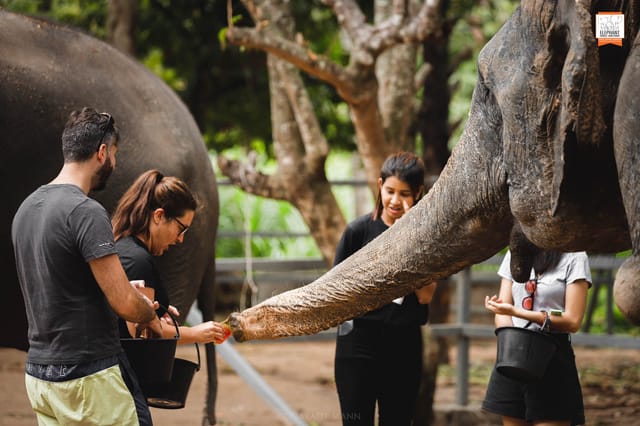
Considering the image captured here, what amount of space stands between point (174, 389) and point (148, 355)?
1.03 ft

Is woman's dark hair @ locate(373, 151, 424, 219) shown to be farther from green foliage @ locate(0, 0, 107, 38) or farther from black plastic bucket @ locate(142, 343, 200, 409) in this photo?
green foliage @ locate(0, 0, 107, 38)

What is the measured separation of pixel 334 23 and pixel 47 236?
802 centimetres

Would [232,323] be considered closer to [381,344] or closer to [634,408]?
[381,344]

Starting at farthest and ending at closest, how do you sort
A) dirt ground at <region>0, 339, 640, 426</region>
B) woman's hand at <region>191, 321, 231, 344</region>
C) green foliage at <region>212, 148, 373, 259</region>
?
green foliage at <region>212, 148, 373, 259</region> < dirt ground at <region>0, 339, 640, 426</region> < woman's hand at <region>191, 321, 231, 344</region>

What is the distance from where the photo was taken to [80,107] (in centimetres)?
482

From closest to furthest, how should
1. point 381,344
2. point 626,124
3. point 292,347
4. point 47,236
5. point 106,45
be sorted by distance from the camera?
point 626,124, point 47,236, point 381,344, point 106,45, point 292,347

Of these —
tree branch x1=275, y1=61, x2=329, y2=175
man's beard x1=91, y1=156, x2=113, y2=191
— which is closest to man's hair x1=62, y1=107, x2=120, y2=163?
man's beard x1=91, y1=156, x2=113, y2=191

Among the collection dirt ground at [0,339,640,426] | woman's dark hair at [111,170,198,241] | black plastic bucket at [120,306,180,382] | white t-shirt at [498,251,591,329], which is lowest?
dirt ground at [0,339,640,426]

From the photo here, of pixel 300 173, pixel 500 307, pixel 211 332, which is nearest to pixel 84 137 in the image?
pixel 211 332

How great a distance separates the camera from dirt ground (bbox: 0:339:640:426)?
7414 millimetres

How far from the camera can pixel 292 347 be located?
1162 cm

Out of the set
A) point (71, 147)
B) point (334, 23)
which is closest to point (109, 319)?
point (71, 147)

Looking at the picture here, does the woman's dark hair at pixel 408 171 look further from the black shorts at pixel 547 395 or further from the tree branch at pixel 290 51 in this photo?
the tree branch at pixel 290 51

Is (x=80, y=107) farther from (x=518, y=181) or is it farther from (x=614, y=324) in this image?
(x=614, y=324)
